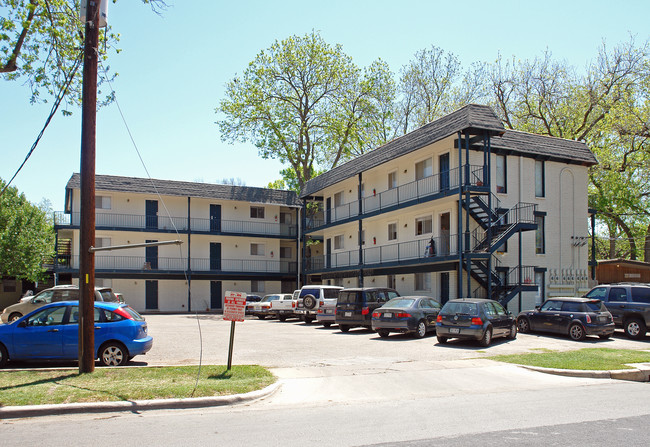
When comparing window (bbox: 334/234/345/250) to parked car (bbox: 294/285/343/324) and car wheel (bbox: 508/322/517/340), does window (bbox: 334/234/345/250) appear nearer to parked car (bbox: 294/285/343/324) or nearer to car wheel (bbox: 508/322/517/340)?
parked car (bbox: 294/285/343/324)

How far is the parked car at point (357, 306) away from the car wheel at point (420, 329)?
2332 mm

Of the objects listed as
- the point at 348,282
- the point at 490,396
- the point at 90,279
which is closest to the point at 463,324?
the point at 490,396

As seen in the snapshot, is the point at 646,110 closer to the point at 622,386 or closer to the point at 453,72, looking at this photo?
the point at 453,72

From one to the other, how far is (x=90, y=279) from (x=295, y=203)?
36445 millimetres

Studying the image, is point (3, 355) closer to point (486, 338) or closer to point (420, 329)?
point (420, 329)

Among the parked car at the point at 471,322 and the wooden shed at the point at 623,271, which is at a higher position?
the wooden shed at the point at 623,271

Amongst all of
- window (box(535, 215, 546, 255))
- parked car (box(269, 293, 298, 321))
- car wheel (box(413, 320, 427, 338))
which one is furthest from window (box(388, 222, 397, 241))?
car wheel (box(413, 320, 427, 338))

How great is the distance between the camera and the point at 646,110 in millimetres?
32031

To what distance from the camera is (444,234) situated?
93.9 feet

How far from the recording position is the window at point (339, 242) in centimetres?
4000

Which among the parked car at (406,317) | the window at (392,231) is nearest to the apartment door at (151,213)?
the window at (392,231)

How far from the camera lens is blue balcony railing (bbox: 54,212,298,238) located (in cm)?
4091

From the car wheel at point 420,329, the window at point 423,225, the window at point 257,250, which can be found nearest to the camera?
the car wheel at point 420,329

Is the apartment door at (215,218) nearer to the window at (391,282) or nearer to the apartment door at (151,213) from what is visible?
the apartment door at (151,213)
